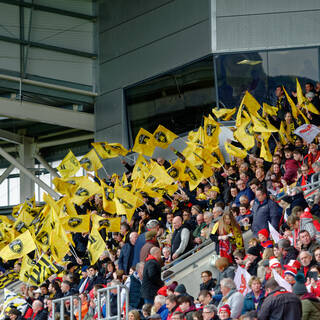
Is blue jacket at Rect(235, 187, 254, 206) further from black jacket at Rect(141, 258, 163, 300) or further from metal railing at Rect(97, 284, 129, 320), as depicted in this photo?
metal railing at Rect(97, 284, 129, 320)

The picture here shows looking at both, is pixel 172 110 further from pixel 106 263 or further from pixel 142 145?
pixel 106 263

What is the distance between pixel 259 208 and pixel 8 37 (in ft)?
55.1

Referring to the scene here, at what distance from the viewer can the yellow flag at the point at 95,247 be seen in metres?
19.5

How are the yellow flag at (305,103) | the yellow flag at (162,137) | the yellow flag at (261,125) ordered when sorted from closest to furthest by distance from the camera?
the yellow flag at (261,125) → the yellow flag at (305,103) → the yellow flag at (162,137)

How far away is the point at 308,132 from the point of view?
20.3 metres

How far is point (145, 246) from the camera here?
1727 cm

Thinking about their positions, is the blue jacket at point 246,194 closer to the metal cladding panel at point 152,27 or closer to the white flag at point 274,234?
the white flag at point 274,234

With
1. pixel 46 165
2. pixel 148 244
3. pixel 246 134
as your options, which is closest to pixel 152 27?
pixel 46 165

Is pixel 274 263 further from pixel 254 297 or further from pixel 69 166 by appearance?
pixel 69 166

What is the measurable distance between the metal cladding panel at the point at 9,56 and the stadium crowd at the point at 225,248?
324 inches

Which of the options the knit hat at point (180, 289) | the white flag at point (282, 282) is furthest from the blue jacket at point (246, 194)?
the white flag at point (282, 282)

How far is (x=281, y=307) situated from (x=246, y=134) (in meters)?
10.7

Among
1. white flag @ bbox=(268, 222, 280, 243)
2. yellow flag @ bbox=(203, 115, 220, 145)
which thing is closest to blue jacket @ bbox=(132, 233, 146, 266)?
white flag @ bbox=(268, 222, 280, 243)

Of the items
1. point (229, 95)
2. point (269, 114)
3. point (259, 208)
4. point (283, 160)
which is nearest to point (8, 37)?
point (229, 95)
